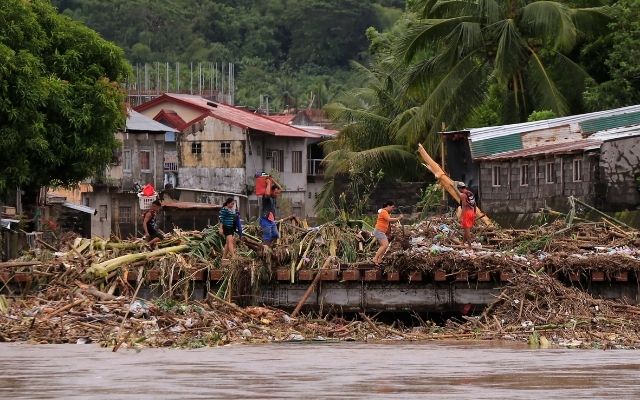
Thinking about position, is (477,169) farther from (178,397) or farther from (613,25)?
(178,397)

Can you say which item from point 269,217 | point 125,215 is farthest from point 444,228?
point 125,215

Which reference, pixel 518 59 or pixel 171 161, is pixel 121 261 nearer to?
pixel 518 59

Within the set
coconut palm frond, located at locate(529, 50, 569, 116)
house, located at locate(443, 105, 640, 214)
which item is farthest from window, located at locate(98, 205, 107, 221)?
coconut palm frond, located at locate(529, 50, 569, 116)

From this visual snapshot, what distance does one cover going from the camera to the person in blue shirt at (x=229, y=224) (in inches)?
952

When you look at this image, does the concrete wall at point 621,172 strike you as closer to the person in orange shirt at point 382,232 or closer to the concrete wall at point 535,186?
the concrete wall at point 535,186

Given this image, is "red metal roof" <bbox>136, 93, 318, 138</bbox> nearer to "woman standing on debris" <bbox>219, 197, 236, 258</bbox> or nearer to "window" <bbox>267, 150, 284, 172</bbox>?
"window" <bbox>267, 150, 284, 172</bbox>

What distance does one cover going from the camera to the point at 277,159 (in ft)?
235

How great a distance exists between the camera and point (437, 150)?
45.8m

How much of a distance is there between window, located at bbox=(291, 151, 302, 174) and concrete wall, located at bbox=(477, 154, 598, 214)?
112 feet

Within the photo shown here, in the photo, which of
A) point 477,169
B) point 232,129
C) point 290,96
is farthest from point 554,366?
point 290,96

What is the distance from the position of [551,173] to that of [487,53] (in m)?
7.96

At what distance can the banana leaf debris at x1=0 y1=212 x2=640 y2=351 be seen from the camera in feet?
70.3

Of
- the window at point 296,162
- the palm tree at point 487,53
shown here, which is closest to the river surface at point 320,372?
the palm tree at point 487,53

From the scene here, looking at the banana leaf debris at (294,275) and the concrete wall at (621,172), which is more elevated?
the concrete wall at (621,172)
